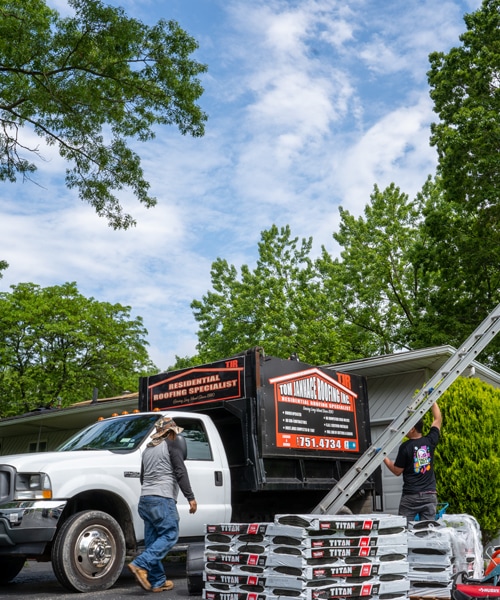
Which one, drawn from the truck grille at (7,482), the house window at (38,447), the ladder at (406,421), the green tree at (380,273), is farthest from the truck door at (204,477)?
the green tree at (380,273)

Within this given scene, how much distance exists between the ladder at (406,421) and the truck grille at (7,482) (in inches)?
128

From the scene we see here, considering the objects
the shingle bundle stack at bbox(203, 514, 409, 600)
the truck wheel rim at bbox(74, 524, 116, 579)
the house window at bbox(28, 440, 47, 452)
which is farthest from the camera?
the house window at bbox(28, 440, 47, 452)

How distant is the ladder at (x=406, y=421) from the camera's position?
7695 millimetres

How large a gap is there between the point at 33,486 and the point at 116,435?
1510mm

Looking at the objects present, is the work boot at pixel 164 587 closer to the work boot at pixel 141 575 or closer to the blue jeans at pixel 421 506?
the work boot at pixel 141 575

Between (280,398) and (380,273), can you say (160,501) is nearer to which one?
(280,398)

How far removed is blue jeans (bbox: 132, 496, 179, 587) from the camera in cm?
680

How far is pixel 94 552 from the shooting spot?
7.12 metres

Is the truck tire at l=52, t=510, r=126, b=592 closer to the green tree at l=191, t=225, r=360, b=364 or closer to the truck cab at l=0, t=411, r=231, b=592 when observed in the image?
the truck cab at l=0, t=411, r=231, b=592

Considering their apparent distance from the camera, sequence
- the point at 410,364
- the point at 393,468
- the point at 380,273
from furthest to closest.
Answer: the point at 380,273 < the point at 410,364 < the point at 393,468

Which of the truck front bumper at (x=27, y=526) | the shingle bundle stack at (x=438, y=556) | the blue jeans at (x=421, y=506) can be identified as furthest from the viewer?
the blue jeans at (x=421, y=506)

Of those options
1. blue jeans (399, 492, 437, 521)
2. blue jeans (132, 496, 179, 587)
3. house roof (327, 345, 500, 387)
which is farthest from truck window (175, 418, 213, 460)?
house roof (327, 345, 500, 387)

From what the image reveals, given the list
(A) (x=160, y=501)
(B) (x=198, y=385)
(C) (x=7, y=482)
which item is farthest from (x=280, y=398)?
(C) (x=7, y=482)

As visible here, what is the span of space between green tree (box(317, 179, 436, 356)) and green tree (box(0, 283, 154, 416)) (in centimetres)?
1146
